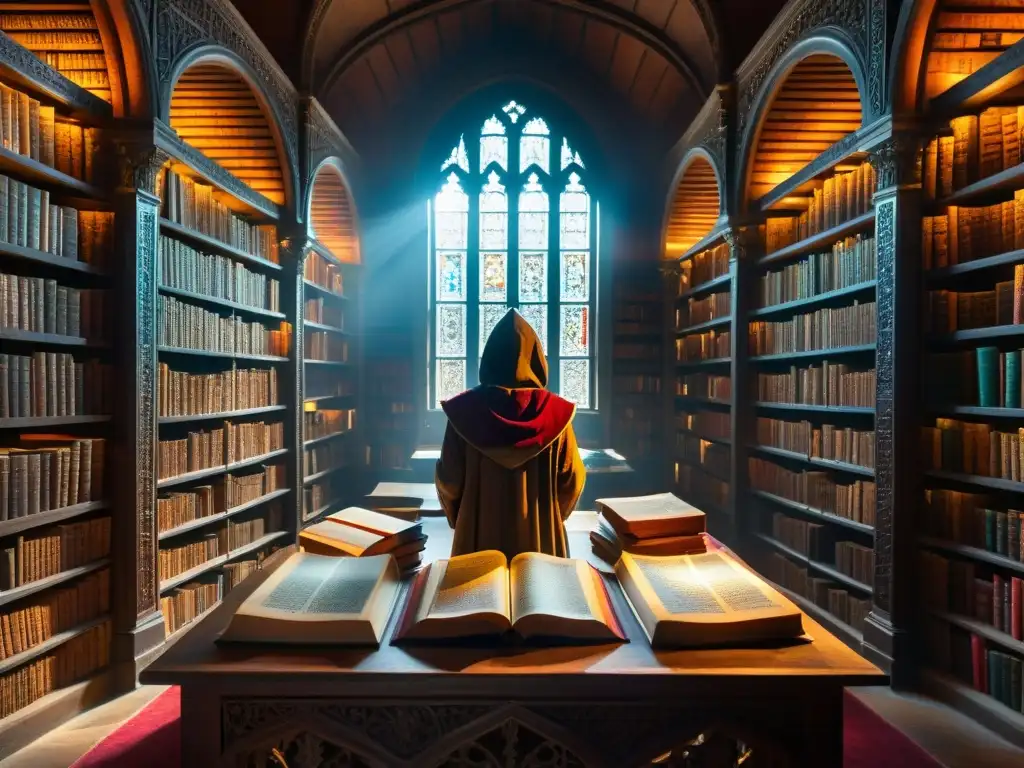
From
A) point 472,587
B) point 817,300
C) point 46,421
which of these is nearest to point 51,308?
point 46,421

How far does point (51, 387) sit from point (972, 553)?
4.46 meters

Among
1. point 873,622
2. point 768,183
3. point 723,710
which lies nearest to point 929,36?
point 768,183

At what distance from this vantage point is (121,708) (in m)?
3.61

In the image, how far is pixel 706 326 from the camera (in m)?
7.32

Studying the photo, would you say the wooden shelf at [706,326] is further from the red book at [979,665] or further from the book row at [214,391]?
the book row at [214,391]

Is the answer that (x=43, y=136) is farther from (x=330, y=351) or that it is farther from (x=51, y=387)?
(x=330, y=351)

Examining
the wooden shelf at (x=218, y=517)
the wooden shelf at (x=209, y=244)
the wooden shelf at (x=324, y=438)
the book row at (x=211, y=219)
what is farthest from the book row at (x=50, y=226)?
the wooden shelf at (x=324, y=438)

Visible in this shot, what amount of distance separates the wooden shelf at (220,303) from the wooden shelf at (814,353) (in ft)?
13.2

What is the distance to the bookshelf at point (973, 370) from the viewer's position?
10.9 ft

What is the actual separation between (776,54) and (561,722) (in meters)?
5.17

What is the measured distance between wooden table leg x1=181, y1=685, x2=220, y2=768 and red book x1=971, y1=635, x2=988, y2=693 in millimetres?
3482

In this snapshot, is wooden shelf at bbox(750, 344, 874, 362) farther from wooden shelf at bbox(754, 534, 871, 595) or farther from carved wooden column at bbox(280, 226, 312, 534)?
carved wooden column at bbox(280, 226, 312, 534)

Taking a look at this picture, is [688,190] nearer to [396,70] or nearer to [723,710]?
[396,70]

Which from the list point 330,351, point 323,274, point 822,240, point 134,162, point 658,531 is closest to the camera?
point 658,531
